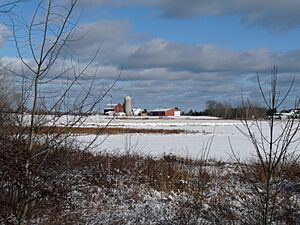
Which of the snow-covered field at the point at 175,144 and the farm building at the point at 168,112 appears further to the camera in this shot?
the farm building at the point at 168,112

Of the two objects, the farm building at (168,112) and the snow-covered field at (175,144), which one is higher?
the farm building at (168,112)

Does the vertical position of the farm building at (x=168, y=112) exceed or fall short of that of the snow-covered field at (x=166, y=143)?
it exceeds it

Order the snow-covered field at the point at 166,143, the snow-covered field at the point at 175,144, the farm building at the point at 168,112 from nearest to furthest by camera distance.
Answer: the snow-covered field at the point at 166,143 < the snow-covered field at the point at 175,144 < the farm building at the point at 168,112

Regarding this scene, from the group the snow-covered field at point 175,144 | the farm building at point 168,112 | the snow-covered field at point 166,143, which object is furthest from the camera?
the farm building at point 168,112

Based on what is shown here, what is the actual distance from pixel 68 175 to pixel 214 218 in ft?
13.2

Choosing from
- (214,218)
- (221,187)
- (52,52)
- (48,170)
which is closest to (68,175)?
(48,170)

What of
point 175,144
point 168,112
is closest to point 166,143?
point 175,144

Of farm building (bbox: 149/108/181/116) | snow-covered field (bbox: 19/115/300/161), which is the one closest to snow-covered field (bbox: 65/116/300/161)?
snow-covered field (bbox: 19/115/300/161)

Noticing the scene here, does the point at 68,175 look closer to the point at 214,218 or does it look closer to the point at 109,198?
the point at 214,218

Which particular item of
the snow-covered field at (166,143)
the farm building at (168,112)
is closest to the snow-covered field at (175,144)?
the snow-covered field at (166,143)

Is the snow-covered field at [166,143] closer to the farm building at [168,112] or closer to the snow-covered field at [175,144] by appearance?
the snow-covered field at [175,144]

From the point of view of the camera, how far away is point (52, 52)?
4.33 meters

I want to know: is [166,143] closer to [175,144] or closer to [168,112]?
[175,144]

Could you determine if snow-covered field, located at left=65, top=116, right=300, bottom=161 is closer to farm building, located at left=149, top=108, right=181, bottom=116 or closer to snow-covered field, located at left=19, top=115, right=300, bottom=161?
snow-covered field, located at left=19, top=115, right=300, bottom=161
